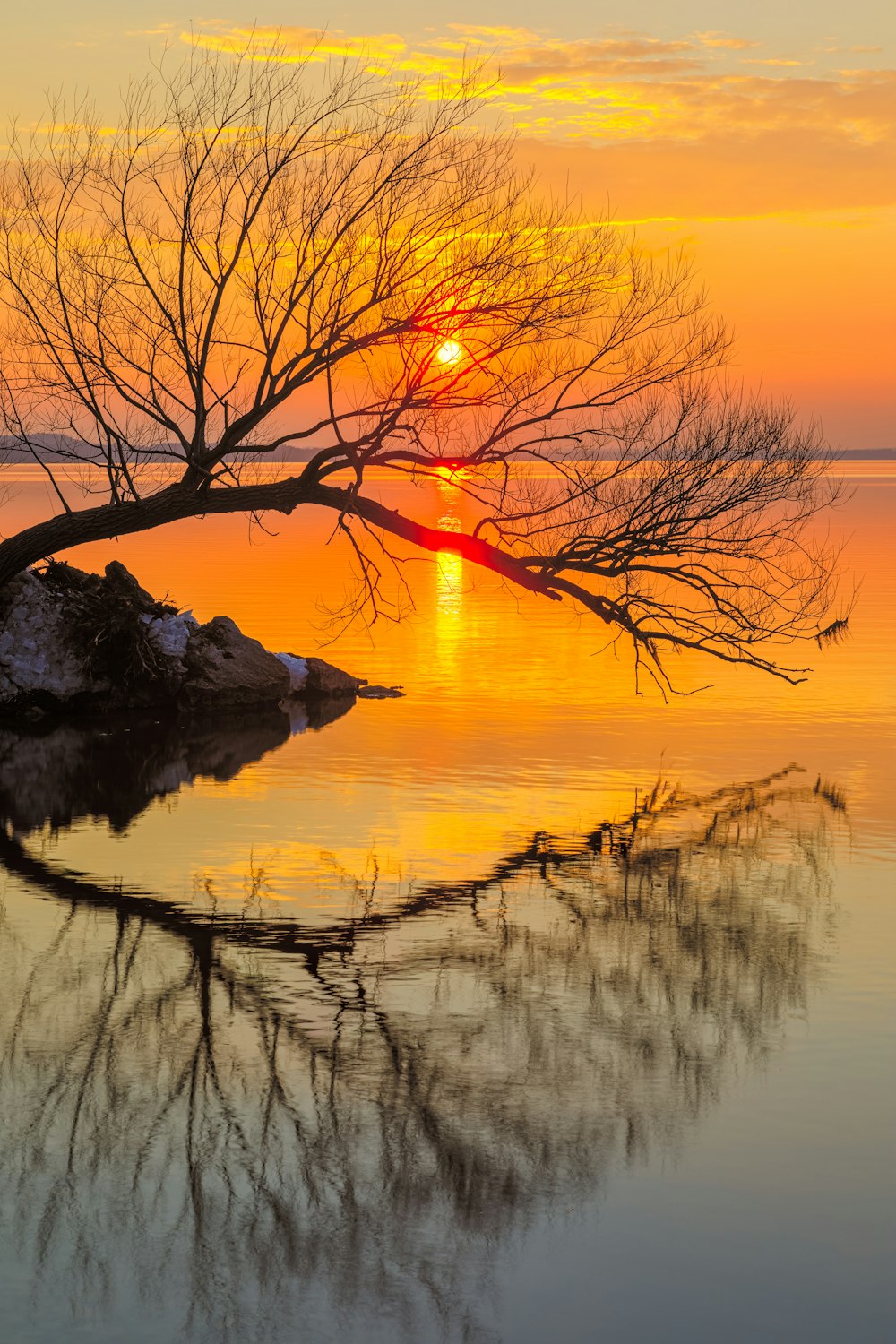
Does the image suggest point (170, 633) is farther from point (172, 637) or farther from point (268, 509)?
point (268, 509)

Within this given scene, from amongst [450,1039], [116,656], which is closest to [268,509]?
[116,656]

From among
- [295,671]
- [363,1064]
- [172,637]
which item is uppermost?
[172,637]

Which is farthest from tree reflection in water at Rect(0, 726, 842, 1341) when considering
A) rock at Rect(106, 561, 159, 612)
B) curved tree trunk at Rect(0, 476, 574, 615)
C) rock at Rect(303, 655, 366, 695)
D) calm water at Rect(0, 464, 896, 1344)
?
rock at Rect(303, 655, 366, 695)

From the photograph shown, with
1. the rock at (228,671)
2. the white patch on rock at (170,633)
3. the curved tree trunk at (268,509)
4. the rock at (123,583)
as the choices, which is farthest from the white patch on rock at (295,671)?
the curved tree trunk at (268,509)

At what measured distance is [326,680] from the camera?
2097 centimetres

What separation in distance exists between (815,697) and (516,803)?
6.97 meters

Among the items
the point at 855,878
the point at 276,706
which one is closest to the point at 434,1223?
the point at 855,878

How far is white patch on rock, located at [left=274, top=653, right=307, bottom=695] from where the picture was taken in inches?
825

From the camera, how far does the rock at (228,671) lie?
65.9ft

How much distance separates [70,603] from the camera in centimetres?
2038

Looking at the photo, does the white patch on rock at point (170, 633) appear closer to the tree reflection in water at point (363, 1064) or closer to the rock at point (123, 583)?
the rock at point (123, 583)

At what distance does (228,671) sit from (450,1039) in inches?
486

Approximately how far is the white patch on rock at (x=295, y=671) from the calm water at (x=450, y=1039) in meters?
3.68

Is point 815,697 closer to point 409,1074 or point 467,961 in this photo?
point 467,961
